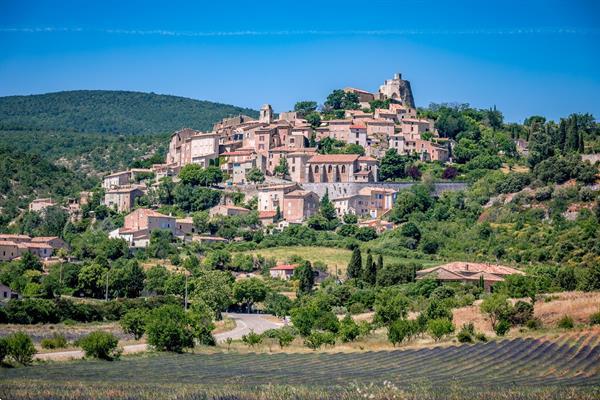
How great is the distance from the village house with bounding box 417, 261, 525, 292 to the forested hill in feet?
327

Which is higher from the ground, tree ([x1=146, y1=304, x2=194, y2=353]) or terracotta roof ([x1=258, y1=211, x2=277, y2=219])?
terracotta roof ([x1=258, y1=211, x2=277, y2=219])

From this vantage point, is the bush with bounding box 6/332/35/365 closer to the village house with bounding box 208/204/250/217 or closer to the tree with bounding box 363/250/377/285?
the tree with bounding box 363/250/377/285

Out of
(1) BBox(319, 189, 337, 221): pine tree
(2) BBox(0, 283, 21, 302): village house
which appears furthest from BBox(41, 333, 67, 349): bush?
(1) BBox(319, 189, 337, 221): pine tree

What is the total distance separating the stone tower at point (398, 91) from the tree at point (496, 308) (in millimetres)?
61290

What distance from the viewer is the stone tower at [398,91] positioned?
104438 mm

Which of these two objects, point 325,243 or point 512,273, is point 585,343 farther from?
point 325,243

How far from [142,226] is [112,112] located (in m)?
105

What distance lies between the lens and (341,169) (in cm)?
8294

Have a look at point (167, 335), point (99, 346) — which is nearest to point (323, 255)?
point (167, 335)

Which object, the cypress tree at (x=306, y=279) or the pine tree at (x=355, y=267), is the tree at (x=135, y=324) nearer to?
the cypress tree at (x=306, y=279)

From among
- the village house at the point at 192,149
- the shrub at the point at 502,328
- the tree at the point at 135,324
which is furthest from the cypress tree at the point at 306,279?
the village house at the point at 192,149

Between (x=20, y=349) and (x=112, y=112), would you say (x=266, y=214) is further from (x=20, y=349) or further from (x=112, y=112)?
(x=112, y=112)

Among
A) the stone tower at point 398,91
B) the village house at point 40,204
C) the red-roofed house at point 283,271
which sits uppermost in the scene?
the stone tower at point 398,91

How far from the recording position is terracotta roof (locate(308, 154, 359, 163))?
273 feet
